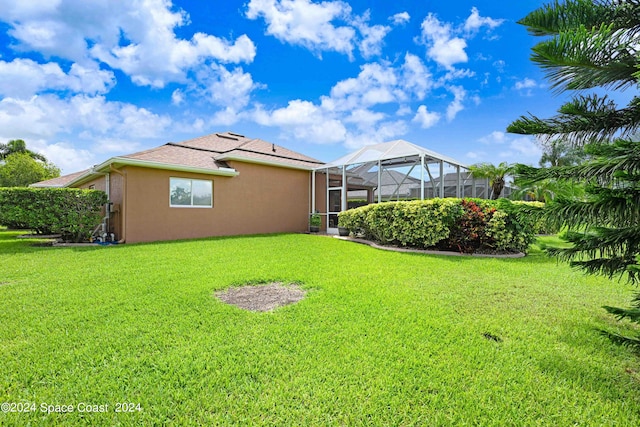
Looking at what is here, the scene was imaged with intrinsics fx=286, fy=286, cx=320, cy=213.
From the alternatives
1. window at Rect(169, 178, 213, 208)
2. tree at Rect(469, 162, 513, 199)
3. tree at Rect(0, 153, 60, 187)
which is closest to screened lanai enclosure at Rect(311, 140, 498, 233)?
tree at Rect(469, 162, 513, 199)

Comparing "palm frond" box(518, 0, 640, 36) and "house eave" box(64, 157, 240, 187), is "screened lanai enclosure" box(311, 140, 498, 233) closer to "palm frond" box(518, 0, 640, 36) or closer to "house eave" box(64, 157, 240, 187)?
"house eave" box(64, 157, 240, 187)

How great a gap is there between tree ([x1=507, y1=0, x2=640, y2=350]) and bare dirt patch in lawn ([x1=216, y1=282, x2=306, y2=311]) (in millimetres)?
3691

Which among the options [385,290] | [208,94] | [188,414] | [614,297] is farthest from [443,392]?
[208,94]

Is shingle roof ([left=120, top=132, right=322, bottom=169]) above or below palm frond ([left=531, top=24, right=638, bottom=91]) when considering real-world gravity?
above

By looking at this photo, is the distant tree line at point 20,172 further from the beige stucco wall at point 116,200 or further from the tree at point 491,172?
the tree at point 491,172

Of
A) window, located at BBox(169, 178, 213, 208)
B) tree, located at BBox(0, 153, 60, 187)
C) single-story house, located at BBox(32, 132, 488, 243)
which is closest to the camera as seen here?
single-story house, located at BBox(32, 132, 488, 243)

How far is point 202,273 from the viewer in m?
6.38

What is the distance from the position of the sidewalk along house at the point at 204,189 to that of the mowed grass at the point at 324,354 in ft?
21.9

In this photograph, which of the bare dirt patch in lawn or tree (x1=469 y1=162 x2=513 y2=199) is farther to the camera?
tree (x1=469 y1=162 x2=513 y2=199)

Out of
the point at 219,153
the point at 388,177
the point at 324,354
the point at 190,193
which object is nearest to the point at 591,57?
the point at 324,354

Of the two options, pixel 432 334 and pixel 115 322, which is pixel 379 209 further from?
pixel 115 322

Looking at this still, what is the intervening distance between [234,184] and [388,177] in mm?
9500

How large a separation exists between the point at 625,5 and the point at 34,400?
18.8 feet

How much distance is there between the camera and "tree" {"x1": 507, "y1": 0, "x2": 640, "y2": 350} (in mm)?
1890
